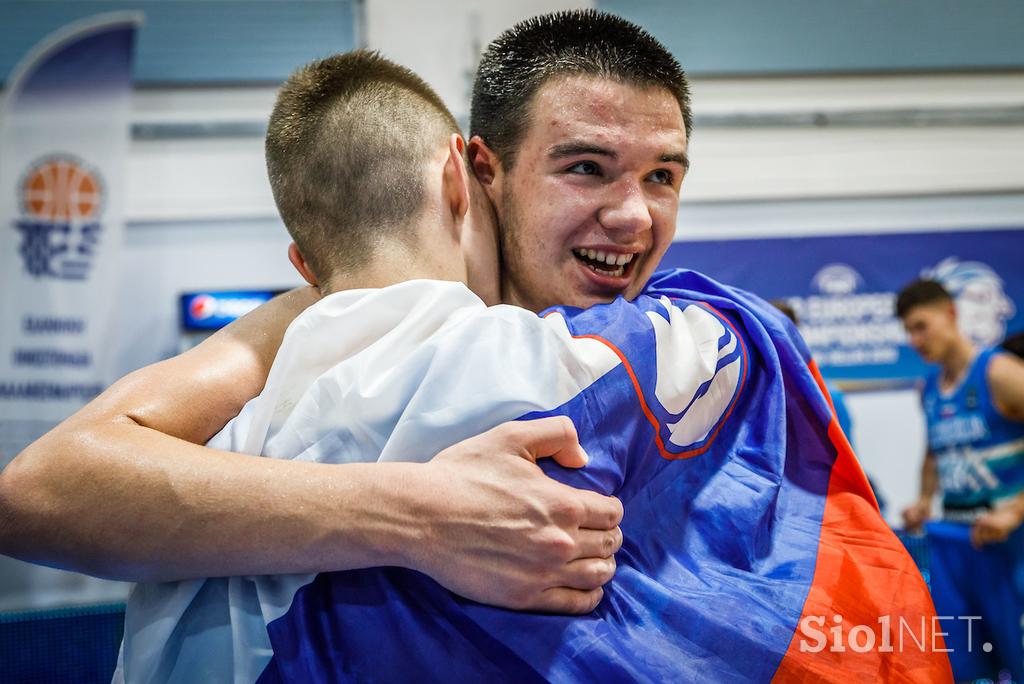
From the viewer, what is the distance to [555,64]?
1595mm

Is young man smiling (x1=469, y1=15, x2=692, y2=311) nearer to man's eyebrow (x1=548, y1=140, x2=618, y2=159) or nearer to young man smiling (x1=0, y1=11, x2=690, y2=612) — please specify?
man's eyebrow (x1=548, y1=140, x2=618, y2=159)

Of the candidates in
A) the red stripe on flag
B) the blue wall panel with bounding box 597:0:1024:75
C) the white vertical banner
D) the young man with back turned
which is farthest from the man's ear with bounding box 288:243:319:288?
the blue wall panel with bounding box 597:0:1024:75

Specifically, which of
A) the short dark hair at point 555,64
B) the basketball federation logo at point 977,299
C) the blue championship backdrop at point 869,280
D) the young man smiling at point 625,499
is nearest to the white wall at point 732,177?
the blue championship backdrop at point 869,280

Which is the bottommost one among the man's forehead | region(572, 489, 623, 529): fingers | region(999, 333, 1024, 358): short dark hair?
region(999, 333, 1024, 358): short dark hair

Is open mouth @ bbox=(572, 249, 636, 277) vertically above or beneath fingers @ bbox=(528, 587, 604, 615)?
above

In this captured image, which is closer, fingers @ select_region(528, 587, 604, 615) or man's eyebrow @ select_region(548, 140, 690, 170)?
fingers @ select_region(528, 587, 604, 615)

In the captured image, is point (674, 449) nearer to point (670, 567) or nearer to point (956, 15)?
point (670, 567)

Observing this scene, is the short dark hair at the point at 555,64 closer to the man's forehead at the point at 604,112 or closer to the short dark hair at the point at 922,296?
the man's forehead at the point at 604,112

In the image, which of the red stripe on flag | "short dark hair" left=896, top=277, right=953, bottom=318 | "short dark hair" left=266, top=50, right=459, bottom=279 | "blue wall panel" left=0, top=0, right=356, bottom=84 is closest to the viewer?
the red stripe on flag

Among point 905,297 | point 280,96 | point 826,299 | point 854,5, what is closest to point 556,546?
point 280,96

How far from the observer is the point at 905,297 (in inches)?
217

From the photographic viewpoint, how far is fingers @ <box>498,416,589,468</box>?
1.06 m

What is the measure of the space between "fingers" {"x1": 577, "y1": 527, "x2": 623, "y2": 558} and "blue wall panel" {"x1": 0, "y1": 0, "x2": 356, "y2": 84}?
Answer: 593 centimetres

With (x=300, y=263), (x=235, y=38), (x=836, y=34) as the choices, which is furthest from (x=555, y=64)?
(x=836, y=34)
